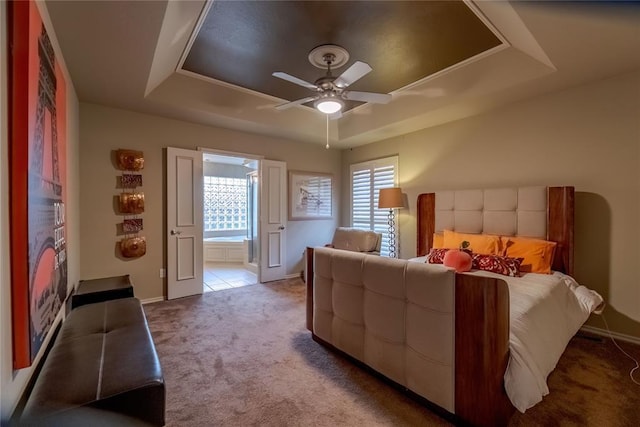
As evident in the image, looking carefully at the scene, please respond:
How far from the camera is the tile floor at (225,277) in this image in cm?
457

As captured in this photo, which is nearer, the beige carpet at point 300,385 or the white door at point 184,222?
the beige carpet at point 300,385

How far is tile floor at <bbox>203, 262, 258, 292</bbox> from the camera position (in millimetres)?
4566

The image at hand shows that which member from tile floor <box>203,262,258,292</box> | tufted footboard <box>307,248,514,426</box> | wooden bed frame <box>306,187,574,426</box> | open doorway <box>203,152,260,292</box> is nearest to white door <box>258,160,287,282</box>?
tile floor <box>203,262,258,292</box>

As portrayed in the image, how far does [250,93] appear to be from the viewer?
3.71 meters

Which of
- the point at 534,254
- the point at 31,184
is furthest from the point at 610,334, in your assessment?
the point at 31,184

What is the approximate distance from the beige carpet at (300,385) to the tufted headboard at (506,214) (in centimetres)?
97

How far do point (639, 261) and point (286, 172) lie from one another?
170 inches

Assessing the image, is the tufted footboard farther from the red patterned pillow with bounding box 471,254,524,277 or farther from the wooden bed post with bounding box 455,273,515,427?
the red patterned pillow with bounding box 471,254,524,277

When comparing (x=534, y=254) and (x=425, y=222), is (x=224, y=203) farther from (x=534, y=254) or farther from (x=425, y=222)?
(x=534, y=254)

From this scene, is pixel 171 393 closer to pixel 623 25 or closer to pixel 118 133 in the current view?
pixel 118 133

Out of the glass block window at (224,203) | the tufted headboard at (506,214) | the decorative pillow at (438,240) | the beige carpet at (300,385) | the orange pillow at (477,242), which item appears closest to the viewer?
the beige carpet at (300,385)

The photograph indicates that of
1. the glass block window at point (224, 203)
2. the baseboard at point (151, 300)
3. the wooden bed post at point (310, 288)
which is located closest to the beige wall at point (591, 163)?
the wooden bed post at point (310, 288)

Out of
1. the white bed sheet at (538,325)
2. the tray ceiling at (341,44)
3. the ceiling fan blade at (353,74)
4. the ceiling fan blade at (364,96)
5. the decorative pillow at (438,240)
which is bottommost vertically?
the white bed sheet at (538,325)

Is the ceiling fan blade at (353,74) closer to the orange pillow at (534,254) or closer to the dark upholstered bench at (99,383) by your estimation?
the orange pillow at (534,254)
